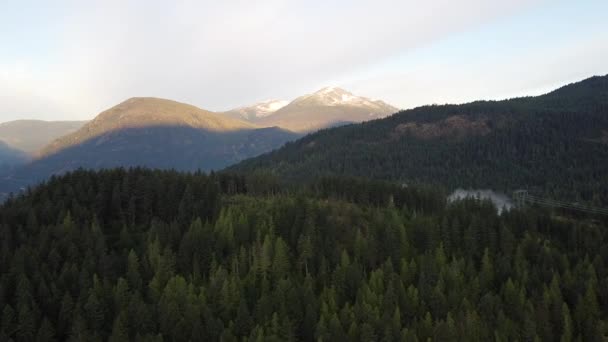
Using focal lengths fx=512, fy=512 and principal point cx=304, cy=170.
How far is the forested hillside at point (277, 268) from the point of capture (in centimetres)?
9100

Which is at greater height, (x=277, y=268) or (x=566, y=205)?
(x=277, y=268)

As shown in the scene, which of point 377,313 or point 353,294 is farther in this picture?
point 353,294

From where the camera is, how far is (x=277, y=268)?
4577 inches

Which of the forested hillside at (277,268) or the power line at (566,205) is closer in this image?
the forested hillside at (277,268)

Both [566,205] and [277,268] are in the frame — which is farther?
[566,205]

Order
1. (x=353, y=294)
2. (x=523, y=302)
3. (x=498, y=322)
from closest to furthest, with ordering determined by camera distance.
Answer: (x=498, y=322)
(x=523, y=302)
(x=353, y=294)

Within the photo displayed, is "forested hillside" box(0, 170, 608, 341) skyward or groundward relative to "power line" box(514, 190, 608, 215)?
skyward

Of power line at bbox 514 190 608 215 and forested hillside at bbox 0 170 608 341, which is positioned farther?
power line at bbox 514 190 608 215

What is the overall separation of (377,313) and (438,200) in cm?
9226

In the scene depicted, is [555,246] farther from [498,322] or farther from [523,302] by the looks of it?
[498,322]

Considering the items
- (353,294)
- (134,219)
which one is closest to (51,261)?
(134,219)

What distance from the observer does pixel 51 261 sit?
11344cm

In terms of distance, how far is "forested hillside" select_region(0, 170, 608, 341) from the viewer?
9100cm

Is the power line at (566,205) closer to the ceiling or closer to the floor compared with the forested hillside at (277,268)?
closer to the floor
